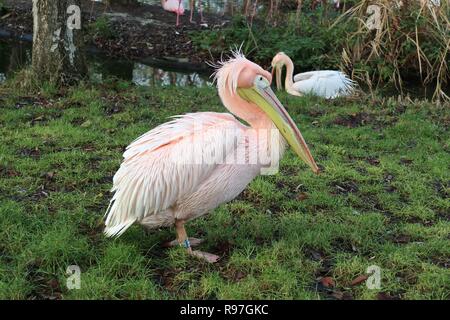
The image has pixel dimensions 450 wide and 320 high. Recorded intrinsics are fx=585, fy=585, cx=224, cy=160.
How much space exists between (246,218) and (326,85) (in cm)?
438

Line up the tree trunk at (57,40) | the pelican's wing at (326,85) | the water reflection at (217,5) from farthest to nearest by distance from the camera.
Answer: the water reflection at (217,5)
the pelican's wing at (326,85)
the tree trunk at (57,40)

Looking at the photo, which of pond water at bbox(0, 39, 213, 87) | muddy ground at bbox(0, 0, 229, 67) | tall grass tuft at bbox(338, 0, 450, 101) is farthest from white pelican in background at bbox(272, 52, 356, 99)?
muddy ground at bbox(0, 0, 229, 67)

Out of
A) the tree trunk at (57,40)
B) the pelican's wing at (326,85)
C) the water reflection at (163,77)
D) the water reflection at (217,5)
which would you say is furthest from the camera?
the water reflection at (217,5)

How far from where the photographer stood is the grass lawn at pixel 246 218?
119 inches

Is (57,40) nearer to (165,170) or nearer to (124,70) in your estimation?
(124,70)

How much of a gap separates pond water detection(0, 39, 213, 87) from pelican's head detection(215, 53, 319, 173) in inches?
226

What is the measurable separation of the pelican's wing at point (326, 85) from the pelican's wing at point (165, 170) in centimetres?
482

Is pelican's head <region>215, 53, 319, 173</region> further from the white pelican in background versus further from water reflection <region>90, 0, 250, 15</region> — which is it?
water reflection <region>90, 0, 250, 15</region>

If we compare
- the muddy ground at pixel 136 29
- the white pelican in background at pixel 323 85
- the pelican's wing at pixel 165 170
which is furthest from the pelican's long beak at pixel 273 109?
the muddy ground at pixel 136 29

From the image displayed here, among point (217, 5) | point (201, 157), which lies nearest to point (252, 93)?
point (201, 157)

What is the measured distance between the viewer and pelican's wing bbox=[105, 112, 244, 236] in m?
3.10

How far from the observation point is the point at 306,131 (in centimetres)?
602

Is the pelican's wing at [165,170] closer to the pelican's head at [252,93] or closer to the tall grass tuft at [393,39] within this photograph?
the pelican's head at [252,93]
